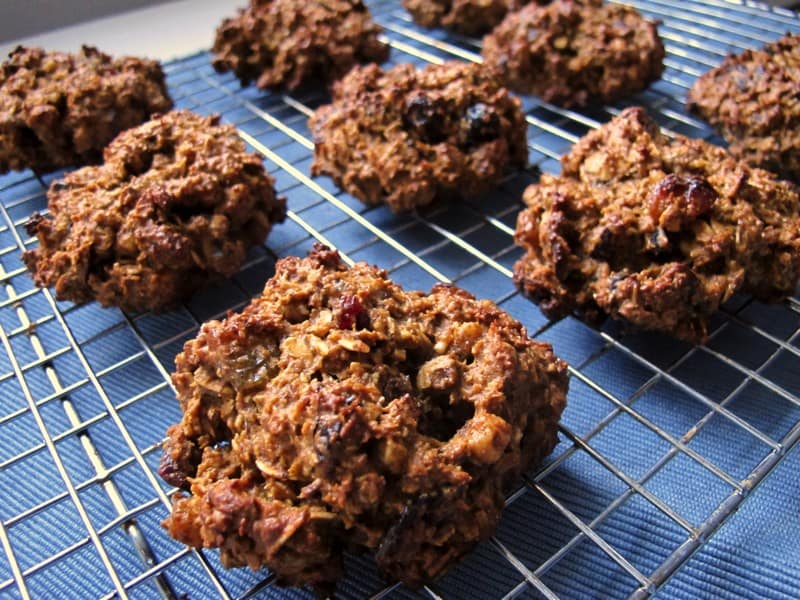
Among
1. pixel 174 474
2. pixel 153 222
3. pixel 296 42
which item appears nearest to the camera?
pixel 174 474

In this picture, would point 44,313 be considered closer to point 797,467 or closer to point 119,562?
point 119,562

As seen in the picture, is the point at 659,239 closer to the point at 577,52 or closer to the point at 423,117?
the point at 423,117

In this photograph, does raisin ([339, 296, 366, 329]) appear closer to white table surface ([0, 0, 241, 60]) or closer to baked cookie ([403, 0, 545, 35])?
baked cookie ([403, 0, 545, 35])

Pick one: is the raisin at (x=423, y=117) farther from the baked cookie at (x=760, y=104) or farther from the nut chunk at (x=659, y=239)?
the baked cookie at (x=760, y=104)

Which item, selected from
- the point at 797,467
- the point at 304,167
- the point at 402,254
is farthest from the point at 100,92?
the point at 797,467

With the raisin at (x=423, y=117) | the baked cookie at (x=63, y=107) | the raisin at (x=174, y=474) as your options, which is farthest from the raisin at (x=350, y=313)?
the baked cookie at (x=63, y=107)

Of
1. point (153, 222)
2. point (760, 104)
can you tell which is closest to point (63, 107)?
point (153, 222)
